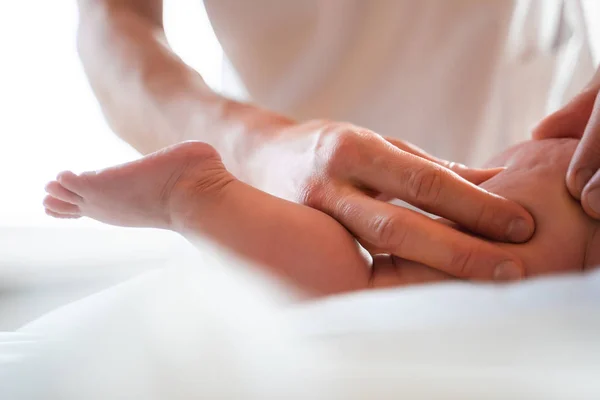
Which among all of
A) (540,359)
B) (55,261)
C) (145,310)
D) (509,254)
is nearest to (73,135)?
(55,261)

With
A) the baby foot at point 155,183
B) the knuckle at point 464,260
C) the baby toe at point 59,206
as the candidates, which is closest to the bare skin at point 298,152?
the knuckle at point 464,260

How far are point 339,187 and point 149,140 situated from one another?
17.0 inches

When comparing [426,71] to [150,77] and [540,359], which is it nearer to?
[150,77]

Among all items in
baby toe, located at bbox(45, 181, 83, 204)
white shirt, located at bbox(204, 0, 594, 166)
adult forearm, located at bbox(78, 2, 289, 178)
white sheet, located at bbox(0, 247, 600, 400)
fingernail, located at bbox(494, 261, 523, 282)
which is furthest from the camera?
white shirt, located at bbox(204, 0, 594, 166)

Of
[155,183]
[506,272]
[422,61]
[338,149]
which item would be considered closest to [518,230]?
[506,272]

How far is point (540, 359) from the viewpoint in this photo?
1.20 ft

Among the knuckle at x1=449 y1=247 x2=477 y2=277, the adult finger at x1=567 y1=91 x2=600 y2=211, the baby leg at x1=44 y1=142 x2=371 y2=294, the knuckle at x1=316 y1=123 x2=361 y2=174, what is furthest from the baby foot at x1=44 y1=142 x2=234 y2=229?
the adult finger at x1=567 y1=91 x2=600 y2=211

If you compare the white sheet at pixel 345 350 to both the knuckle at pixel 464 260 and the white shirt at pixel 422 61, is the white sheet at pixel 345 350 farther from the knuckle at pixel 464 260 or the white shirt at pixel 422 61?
the white shirt at pixel 422 61

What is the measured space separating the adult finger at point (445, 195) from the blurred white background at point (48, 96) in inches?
22.8

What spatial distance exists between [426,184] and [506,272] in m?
0.11

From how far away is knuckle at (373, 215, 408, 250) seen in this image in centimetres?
57

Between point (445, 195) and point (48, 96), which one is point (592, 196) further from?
point (48, 96)

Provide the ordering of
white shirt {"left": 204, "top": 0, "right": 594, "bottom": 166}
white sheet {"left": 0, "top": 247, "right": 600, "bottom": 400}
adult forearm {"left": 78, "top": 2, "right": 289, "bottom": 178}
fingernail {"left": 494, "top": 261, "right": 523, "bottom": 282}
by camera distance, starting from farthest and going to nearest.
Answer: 1. white shirt {"left": 204, "top": 0, "right": 594, "bottom": 166}
2. adult forearm {"left": 78, "top": 2, "right": 289, "bottom": 178}
3. fingernail {"left": 494, "top": 261, "right": 523, "bottom": 282}
4. white sheet {"left": 0, "top": 247, "right": 600, "bottom": 400}

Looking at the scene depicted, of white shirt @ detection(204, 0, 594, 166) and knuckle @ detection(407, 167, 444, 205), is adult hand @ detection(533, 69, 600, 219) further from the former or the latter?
white shirt @ detection(204, 0, 594, 166)
